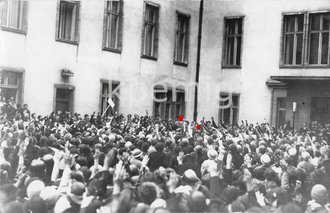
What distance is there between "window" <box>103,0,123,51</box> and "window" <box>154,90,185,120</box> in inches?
165

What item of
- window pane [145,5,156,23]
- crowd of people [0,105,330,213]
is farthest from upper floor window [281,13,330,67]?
crowd of people [0,105,330,213]

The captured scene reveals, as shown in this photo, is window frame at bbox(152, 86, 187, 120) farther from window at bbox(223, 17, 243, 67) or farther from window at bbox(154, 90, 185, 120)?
window at bbox(223, 17, 243, 67)

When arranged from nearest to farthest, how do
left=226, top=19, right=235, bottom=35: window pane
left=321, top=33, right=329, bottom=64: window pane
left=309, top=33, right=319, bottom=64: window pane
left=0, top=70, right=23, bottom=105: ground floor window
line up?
left=0, top=70, right=23, bottom=105: ground floor window → left=321, top=33, right=329, bottom=64: window pane → left=309, top=33, right=319, bottom=64: window pane → left=226, top=19, right=235, bottom=35: window pane

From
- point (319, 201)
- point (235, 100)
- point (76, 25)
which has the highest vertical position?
point (76, 25)

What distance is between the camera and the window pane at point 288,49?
2641 centimetres

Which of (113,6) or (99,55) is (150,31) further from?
(99,55)

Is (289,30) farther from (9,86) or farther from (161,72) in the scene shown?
(9,86)

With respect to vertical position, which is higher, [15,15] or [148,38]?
[148,38]

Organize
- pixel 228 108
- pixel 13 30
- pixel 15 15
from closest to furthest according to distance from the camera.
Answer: pixel 13 30
pixel 15 15
pixel 228 108

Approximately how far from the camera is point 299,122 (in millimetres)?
25922

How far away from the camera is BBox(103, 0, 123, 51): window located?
2327cm

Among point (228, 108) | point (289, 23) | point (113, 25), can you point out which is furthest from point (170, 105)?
point (289, 23)

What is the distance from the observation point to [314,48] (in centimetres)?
2570

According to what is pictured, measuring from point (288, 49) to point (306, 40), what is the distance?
3.90 ft
